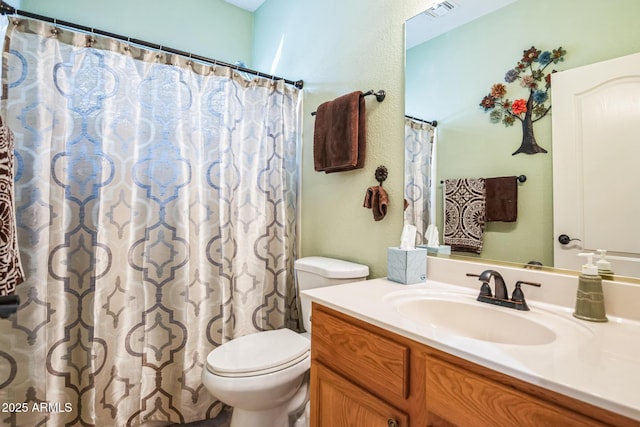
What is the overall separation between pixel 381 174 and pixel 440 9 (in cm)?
70

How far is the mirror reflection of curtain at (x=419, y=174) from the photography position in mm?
1320

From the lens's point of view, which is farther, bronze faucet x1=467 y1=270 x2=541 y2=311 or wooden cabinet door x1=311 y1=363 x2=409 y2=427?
bronze faucet x1=467 y1=270 x2=541 y2=311

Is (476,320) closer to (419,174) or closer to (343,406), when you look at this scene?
(343,406)

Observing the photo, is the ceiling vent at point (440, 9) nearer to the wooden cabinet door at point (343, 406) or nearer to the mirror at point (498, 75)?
the mirror at point (498, 75)

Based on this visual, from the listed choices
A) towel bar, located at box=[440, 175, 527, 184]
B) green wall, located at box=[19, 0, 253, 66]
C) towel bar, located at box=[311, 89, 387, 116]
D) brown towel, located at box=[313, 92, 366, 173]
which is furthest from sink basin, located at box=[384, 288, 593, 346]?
green wall, located at box=[19, 0, 253, 66]

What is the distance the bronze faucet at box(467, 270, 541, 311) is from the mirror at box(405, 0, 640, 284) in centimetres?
14

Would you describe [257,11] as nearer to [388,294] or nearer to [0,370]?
[388,294]

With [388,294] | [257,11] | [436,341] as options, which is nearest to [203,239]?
[388,294]

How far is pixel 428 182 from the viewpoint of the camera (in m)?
1.32

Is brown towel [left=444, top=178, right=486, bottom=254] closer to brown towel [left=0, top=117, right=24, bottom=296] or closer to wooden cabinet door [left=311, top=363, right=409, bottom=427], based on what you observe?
wooden cabinet door [left=311, top=363, right=409, bottom=427]

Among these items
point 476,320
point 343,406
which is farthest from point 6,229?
point 476,320

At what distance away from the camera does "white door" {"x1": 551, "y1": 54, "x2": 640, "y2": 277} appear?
2.76ft

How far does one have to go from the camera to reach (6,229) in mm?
915

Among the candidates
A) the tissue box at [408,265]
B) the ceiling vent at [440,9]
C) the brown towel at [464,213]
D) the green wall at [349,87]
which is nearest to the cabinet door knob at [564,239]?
the brown towel at [464,213]
